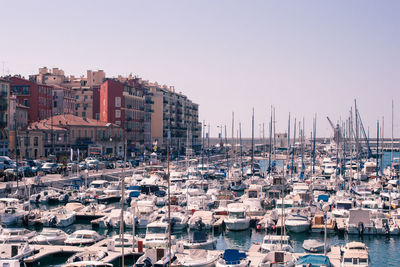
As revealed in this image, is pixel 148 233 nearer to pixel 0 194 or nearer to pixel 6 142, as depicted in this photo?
pixel 0 194

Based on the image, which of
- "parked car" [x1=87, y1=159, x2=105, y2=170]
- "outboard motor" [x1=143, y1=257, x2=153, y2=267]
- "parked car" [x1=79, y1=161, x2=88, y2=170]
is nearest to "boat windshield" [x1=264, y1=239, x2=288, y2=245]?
"outboard motor" [x1=143, y1=257, x2=153, y2=267]

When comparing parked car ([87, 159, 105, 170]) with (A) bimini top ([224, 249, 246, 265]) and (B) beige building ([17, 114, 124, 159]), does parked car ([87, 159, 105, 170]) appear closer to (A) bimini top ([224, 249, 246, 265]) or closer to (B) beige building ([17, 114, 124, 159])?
(B) beige building ([17, 114, 124, 159])

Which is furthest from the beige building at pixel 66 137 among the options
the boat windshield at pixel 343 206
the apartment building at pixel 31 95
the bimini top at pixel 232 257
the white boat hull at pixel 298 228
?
the bimini top at pixel 232 257

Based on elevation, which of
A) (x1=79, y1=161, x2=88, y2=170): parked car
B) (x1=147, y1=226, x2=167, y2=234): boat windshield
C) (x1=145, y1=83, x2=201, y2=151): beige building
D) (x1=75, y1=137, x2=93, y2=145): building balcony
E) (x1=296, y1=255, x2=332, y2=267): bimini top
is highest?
→ (x1=145, y1=83, x2=201, y2=151): beige building

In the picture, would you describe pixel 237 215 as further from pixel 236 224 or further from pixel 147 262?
pixel 147 262

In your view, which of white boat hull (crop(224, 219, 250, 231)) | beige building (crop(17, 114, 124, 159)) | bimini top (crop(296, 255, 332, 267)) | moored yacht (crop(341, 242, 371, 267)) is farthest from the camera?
beige building (crop(17, 114, 124, 159))

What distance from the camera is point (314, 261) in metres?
30.1

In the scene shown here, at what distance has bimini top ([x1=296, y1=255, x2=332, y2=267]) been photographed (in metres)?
29.9

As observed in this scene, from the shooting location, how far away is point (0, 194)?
188 feet

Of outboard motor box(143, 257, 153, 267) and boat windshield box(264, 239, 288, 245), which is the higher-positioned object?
boat windshield box(264, 239, 288, 245)

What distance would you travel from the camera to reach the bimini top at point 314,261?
98.2ft

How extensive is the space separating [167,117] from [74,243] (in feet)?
342

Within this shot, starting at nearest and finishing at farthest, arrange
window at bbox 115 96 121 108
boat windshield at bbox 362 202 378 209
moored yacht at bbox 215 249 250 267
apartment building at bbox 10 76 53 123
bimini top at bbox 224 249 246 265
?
moored yacht at bbox 215 249 250 267 → bimini top at bbox 224 249 246 265 → boat windshield at bbox 362 202 378 209 → apartment building at bbox 10 76 53 123 → window at bbox 115 96 121 108

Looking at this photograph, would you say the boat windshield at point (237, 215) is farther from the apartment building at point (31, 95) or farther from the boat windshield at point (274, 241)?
the apartment building at point (31, 95)
